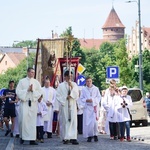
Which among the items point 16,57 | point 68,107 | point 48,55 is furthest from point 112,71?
point 16,57

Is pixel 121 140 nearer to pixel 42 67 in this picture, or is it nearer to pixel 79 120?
pixel 79 120

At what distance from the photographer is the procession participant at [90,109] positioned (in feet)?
66.2

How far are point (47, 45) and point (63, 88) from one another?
35.0ft

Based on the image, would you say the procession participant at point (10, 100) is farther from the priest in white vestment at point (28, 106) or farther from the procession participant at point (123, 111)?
the procession participant at point (123, 111)

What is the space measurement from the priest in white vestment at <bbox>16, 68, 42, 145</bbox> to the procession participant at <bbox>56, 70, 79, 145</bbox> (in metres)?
0.63

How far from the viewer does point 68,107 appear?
19.7 metres

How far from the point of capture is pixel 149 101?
4066 cm

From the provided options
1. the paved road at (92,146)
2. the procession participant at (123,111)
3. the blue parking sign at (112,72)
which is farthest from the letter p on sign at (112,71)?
the paved road at (92,146)

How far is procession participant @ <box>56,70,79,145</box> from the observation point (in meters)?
19.4

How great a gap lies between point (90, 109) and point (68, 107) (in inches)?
37.2

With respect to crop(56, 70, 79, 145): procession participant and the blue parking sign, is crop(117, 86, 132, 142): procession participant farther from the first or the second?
the blue parking sign

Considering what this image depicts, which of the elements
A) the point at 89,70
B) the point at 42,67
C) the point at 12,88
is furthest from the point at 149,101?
the point at 89,70

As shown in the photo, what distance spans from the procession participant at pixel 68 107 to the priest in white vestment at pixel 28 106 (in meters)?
0.63

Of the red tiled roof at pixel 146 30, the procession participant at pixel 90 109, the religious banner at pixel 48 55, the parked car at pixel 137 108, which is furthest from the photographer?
the red tiled roof at pixel 146 30
